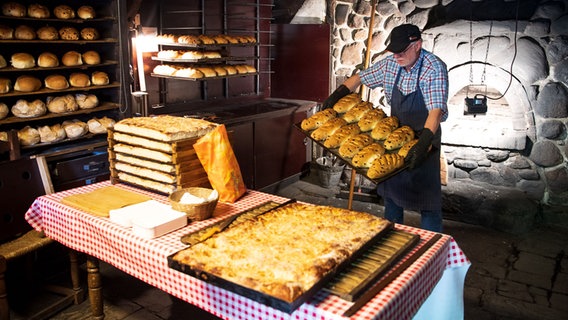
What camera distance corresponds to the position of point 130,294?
405 centimetres

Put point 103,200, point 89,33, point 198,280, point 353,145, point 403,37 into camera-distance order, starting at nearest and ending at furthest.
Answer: point 198,280 < point 103,200 < point 353,145 < point 403,37 < point 89,33

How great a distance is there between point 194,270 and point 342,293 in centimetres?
61

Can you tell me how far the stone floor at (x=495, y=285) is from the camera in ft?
12.5

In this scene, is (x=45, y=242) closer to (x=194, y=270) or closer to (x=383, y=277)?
(x=194, y=270)

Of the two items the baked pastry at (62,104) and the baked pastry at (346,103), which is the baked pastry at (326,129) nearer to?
the baked pastry at (346,103)

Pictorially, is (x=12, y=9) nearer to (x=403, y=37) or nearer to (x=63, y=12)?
(x=63, y=12)

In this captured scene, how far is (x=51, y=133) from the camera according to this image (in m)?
4.48

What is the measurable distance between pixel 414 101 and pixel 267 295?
8.22 feet

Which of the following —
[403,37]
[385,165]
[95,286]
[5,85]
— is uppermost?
[403,37]

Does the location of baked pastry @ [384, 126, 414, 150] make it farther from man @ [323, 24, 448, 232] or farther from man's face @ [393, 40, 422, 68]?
man's face @ [393, 40, 422, 68]

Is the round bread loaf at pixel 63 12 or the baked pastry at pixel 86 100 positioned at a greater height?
the round bread loaf at pixel 63 12

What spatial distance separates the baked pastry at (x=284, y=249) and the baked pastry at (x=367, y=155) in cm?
73

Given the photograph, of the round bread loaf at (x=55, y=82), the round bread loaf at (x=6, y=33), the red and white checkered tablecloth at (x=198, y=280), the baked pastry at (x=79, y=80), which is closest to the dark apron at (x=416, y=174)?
the red and white checkered tablecloth at (x=198, y=280)

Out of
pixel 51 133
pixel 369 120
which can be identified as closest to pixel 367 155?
pixel 369 120
